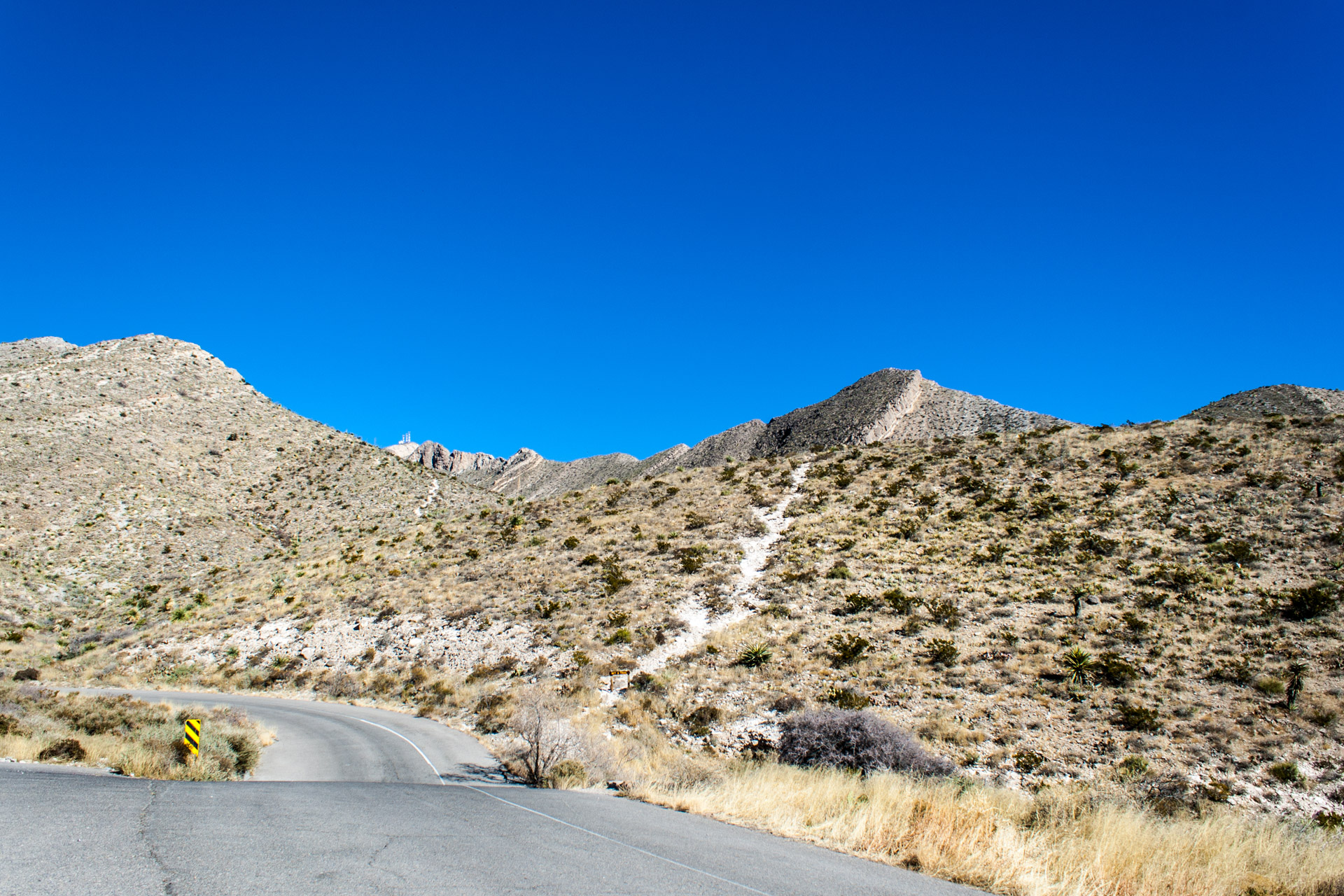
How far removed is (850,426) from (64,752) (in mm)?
68978

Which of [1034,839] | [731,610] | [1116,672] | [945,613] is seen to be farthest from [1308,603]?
[1034,839]

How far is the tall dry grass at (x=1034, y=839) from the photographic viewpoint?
21.6 ft

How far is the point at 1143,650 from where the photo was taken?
1958cm

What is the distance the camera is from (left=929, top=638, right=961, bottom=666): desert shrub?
20312mm

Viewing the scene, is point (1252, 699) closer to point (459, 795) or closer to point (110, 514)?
point (459, 795)

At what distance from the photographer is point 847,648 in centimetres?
2178

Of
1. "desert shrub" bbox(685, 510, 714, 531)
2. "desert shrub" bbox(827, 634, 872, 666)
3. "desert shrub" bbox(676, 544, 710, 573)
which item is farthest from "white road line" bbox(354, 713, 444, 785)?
"desert shrub" bbox(685, 510, 714, 531)

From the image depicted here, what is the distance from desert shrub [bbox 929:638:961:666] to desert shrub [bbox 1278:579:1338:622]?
34.8ft

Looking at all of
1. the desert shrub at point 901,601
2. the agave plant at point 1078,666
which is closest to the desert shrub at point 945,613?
the desert shrub at point 901,601

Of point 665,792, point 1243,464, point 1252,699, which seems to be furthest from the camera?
point 1243,464

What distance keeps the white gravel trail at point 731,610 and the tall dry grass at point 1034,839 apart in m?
12.5

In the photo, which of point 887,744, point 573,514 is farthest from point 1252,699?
point 573,514

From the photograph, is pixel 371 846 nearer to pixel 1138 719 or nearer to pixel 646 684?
pixel 646 684

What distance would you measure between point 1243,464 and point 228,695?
166 feet
